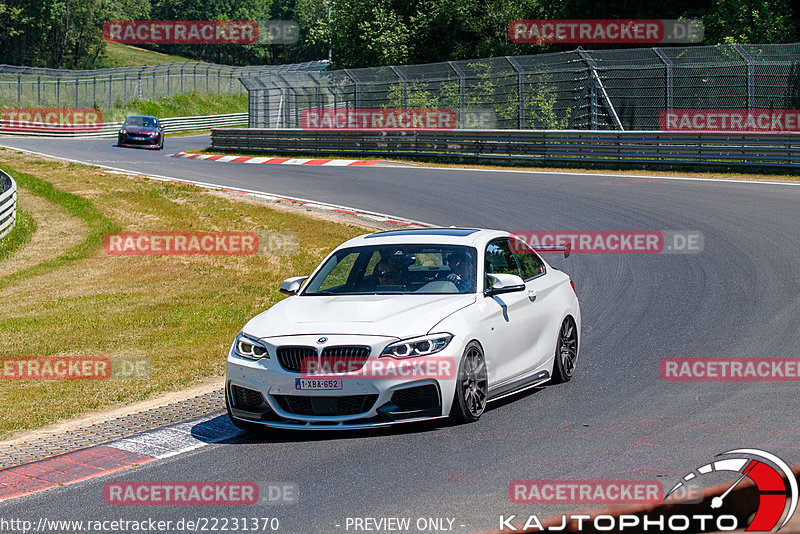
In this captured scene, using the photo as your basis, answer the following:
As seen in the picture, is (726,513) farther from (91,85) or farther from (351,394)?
(91,85)

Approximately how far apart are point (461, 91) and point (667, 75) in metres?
7.72

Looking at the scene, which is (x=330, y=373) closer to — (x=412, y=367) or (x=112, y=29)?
(x=412, y=367)

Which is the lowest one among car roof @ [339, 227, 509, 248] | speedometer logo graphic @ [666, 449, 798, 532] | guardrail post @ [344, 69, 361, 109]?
speedometer logo graphic @ [666, 449, 798, 532]

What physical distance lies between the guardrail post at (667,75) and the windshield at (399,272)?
2185 centimetres

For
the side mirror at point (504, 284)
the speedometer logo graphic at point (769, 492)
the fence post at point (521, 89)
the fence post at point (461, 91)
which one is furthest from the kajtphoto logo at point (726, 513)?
the fence post at point (461, 91)

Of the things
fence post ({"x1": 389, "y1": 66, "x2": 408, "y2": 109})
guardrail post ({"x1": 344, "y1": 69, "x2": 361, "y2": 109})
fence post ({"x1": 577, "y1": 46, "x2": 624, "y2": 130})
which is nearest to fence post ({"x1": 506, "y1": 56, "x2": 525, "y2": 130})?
fence post ({"x1": 577, "y1": 46, "x2": 624, "y2": 130})

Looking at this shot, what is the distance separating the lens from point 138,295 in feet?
53.1

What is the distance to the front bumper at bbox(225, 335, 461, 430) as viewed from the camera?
24.2 feet

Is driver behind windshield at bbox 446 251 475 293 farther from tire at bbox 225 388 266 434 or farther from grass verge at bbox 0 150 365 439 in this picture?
grass verge at bbox 0 150 365 439

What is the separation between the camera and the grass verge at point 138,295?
33.2 feet

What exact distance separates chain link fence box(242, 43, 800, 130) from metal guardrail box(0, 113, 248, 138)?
26927 mm

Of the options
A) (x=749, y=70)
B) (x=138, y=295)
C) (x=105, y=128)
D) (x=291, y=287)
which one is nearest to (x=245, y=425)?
(x=291, y=287)

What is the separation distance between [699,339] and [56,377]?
6645 millimetres

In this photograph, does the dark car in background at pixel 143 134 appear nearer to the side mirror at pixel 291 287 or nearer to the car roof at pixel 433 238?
the car roof at pixel 433 238
